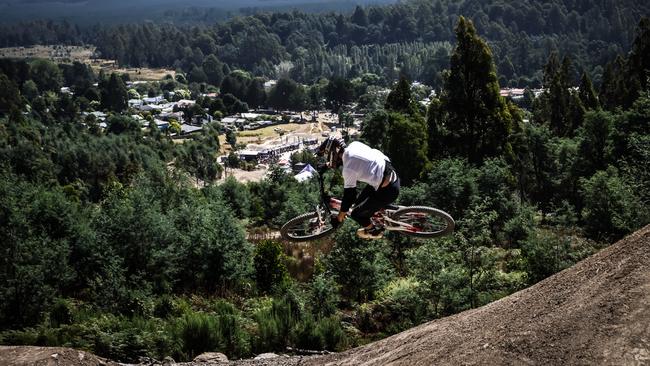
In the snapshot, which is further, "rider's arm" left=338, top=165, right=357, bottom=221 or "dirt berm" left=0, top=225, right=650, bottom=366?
"rider's arm" left=338, top=165, right=357, bottom=221

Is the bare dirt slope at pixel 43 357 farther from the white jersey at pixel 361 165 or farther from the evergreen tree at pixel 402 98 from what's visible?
the evergreen tree at pixel 402 98

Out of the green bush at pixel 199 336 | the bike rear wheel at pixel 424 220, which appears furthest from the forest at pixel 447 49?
the bike rear wheel at pixel 424 220

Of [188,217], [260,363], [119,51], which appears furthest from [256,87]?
[260,363]

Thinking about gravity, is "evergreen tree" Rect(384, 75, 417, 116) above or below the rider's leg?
below

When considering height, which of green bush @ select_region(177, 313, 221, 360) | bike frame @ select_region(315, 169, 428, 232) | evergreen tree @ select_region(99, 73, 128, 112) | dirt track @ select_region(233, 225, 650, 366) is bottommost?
evergreen tree @ select_region(99, 73, 128, 112)

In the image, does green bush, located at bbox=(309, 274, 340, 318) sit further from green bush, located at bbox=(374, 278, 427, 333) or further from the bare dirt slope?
the bare dirt slope

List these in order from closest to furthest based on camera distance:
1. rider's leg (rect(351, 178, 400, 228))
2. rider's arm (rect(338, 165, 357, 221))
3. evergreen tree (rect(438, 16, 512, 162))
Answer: rider's arm (rect(338, 165, 357, 221)) → rider's leg (rect(351, 178, 400, 228)) → evergreen tree (rect(438, 16, 512, 162))

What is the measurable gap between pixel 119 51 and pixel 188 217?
184989 millimetres

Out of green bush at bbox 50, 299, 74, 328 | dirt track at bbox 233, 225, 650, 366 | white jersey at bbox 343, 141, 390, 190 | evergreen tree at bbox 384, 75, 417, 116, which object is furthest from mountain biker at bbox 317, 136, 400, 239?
evergreen tree at bbox 384, 75, 417, 116

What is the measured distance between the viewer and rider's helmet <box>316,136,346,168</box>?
827 cm

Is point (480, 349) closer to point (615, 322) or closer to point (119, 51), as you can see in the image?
point (615, 322)

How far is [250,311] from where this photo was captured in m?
14.3

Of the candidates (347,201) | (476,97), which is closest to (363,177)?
(347,201)

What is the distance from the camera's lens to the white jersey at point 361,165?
8312mm
